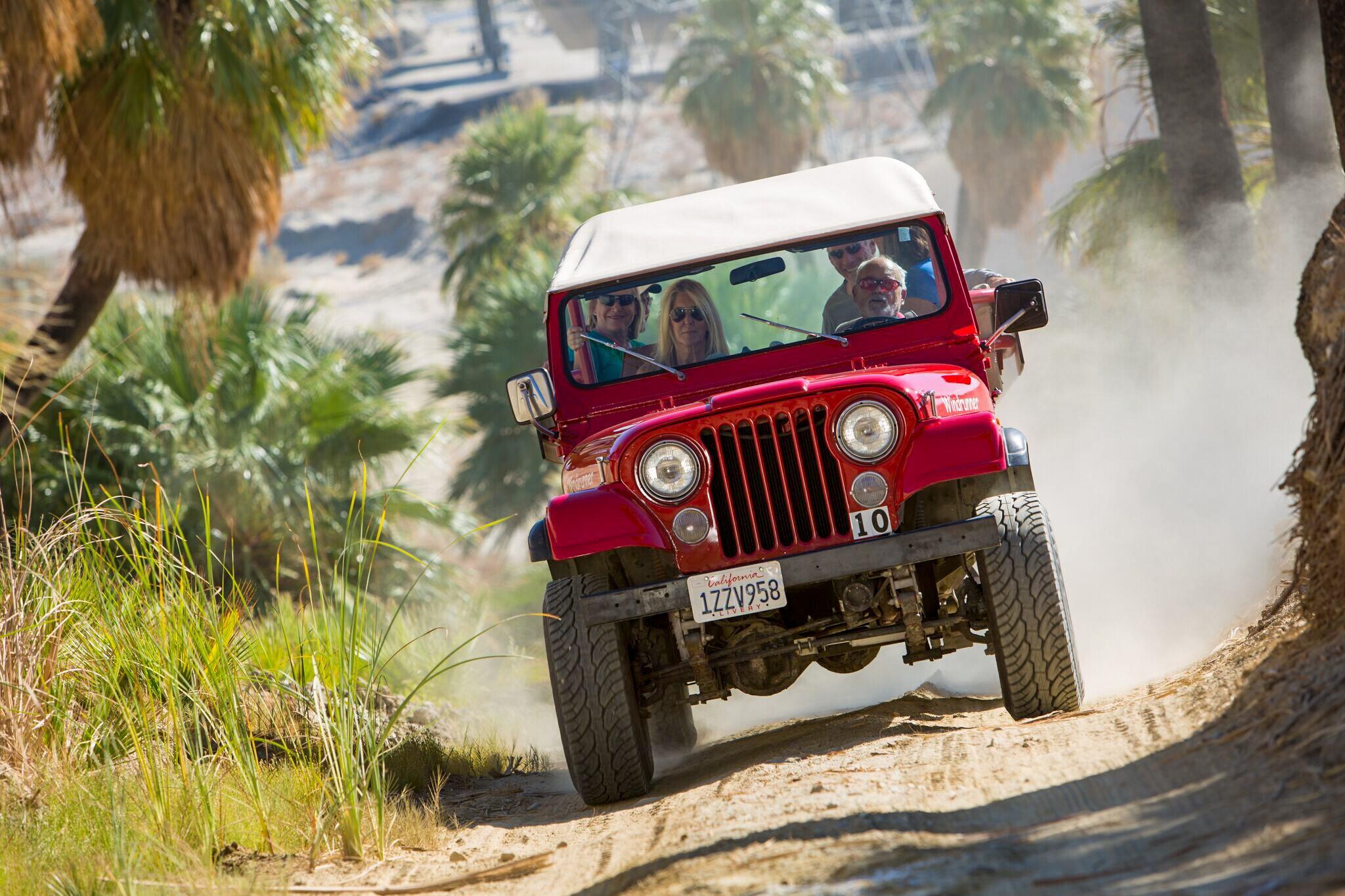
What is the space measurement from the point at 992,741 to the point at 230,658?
2717mm

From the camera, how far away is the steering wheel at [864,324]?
591 centimetres

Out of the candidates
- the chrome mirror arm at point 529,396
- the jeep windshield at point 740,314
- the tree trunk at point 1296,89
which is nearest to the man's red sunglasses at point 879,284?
the jeep windshield at point 740,314

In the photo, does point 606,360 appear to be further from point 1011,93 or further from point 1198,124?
point 1011,93

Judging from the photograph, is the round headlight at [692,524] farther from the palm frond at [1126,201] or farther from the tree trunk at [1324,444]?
the palm frond at [1126,201]

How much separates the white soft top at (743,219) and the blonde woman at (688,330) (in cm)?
14

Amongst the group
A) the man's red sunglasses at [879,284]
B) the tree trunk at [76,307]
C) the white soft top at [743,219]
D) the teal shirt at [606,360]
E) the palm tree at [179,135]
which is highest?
the palm tree at [179,135]

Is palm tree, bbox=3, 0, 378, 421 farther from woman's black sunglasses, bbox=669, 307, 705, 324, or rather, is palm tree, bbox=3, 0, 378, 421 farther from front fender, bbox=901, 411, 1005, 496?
front fender, bbox=901, 411, 1005, 496

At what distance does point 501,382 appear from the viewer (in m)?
21.2

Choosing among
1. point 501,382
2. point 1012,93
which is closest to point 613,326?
point 501,382

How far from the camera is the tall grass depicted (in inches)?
174

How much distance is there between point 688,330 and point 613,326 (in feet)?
1.17

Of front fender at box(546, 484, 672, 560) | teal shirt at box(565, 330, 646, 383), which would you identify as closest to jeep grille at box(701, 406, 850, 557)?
front fender at box(546, 484, 672, 560)

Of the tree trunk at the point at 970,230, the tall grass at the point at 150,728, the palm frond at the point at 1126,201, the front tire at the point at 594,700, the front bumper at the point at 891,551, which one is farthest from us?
the tree trunk at the point at 970,230

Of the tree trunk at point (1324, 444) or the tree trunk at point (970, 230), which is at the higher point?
the tree trunk at point (970, 230)
